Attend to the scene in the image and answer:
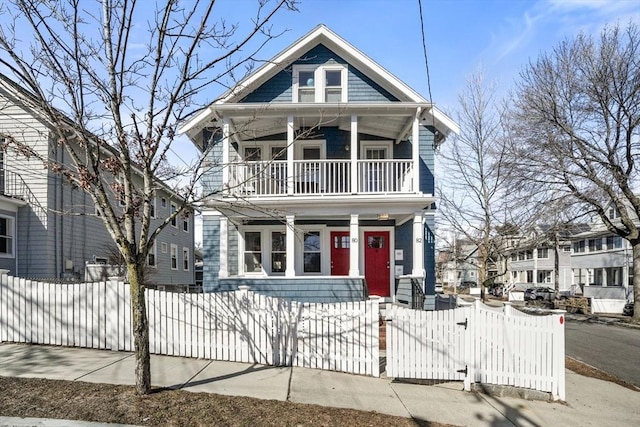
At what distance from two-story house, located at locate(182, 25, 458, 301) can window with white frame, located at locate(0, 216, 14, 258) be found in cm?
680

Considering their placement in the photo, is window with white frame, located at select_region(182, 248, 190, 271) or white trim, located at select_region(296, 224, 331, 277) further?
window with white frame, located at select_region(182, 248, 190, 271)

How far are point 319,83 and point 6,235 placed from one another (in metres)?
11.7

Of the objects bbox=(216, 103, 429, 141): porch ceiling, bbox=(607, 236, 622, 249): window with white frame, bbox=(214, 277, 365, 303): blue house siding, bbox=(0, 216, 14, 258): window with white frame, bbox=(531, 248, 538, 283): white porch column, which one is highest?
bbox=(216, 103, 429, 141): porch ceiling

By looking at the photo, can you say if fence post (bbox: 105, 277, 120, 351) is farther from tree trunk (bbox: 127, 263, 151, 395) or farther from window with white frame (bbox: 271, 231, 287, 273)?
window with white frame (bbox: 271, 231, 287, 273)

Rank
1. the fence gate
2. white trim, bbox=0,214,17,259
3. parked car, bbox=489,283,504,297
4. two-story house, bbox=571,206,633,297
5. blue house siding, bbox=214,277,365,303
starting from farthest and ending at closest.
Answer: parked car, bbox=489,283,504,297 → two-story house, bbox=571,206,633,297 → white trim, bbox=0,214,17,259 → blue house siding, bbox=214,277,365,303 → the fence gate

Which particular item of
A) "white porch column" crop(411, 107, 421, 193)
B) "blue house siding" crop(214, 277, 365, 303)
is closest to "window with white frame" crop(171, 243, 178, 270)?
"blue house siding" crop(214, 277, 365, 303)

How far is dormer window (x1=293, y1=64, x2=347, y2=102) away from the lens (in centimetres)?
1466

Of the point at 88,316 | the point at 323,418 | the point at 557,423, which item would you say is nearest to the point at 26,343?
the point at 88,316

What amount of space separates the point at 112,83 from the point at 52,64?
90 centimetres

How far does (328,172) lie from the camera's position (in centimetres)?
1352

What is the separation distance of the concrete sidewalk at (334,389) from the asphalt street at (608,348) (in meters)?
2.37

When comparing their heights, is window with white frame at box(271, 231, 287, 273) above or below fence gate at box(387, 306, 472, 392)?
above

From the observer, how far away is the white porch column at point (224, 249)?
1299 centimetres

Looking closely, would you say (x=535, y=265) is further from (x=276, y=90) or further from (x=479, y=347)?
(x=479, y=347)
